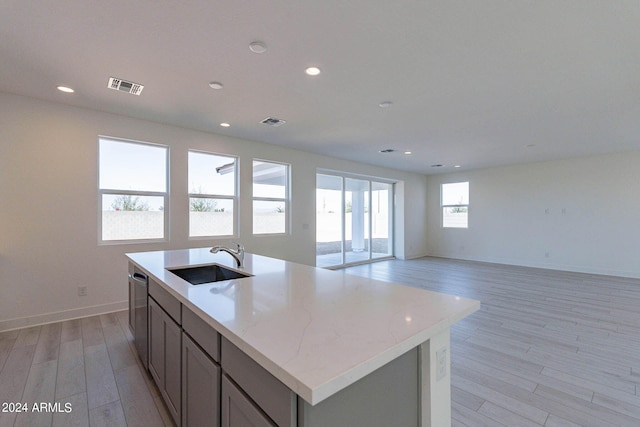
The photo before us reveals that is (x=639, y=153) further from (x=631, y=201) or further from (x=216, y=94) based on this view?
(x=216, y=94)

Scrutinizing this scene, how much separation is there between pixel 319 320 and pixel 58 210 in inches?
156

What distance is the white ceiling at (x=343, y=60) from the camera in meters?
1.89

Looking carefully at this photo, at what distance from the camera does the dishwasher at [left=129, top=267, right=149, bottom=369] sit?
2.26 m

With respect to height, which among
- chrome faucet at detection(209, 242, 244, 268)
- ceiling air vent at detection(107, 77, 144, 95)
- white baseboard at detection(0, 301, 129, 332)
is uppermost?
ceiling air vent at detection(107, 77, 144, 95)

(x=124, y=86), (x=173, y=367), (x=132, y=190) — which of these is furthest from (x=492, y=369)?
(x=132, y=190)

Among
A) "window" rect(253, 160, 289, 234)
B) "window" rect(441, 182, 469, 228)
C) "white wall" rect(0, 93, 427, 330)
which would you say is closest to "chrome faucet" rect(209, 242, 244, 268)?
"white wall" rect(0, 93, 427, 330)

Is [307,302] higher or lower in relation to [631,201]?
lower

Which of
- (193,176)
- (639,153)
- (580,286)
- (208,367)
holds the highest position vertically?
(639,153)

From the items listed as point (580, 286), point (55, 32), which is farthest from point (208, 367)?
point (580, 286)

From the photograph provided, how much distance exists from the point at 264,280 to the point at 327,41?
71.6 inches

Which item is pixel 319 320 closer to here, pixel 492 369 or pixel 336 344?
pixel 336 344

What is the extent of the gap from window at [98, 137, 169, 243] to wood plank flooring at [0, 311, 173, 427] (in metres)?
1.35

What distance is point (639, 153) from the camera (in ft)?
18.8

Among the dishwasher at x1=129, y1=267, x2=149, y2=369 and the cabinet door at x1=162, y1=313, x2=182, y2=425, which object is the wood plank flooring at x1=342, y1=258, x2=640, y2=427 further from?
the dishwasher at x1=129, y1=267, x2=149, y2=369
